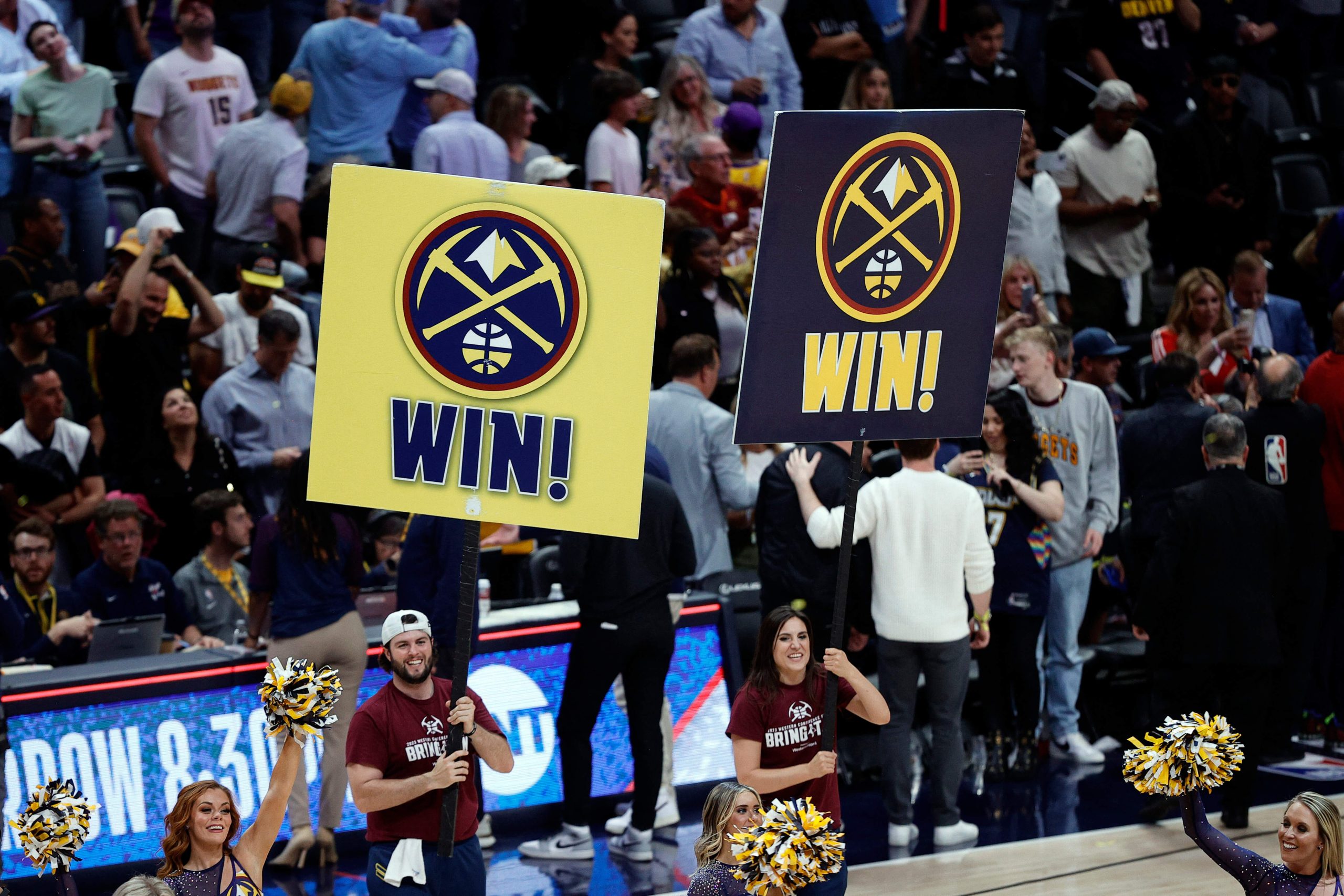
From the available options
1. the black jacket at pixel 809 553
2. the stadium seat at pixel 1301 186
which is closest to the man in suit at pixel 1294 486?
the black jacket at pixel 809 553

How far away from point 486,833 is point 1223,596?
11.9 feet

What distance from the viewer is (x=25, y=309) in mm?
9242

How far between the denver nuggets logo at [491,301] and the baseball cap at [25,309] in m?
5.09

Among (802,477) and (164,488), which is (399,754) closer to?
(802,477)

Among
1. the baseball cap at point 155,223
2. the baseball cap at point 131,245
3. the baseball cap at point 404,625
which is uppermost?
the baseball cap at point 155,223

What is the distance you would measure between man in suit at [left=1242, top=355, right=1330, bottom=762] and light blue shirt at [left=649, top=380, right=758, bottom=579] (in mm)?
2820

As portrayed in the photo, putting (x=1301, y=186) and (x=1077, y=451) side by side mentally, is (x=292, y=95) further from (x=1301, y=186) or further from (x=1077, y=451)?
(x=1301, y=186)

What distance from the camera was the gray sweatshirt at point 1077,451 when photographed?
29.8 feet

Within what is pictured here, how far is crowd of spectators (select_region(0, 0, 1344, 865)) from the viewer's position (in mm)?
8164

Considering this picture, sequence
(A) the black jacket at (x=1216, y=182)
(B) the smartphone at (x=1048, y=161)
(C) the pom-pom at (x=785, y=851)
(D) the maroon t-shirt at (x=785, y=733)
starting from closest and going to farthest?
(C) the pom-pom at (x=785, y=851)
(D) the maroon t-shirt at (x=785, y=733)
(A) the black jacket at (x=1216, y=182)
(B) the smartphone at (x=1048, y=161)

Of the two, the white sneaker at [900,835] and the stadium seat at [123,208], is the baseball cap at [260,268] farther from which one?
the white sneaker at [900,835]

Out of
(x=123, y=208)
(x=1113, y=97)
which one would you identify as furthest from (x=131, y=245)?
(x=1113, y=97)

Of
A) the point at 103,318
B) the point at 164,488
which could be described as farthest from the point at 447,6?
the point at 164,488

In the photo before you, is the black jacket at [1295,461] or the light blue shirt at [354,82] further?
the light blue shirt at [354,82]
